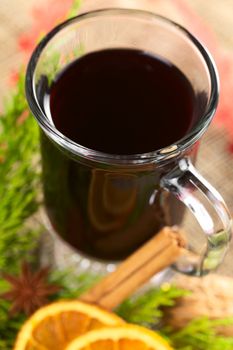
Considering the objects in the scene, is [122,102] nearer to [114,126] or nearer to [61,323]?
[114,126]

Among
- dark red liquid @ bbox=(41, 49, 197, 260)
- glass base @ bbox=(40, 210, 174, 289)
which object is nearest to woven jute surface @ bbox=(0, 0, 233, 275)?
glass base @ bbox=(40, 210, 174, 289)

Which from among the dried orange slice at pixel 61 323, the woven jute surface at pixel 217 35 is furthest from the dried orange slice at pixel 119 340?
the woven jute surface at pixel 217 35

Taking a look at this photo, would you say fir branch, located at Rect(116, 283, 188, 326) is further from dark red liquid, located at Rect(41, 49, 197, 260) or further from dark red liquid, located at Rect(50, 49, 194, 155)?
dark red liquid, located at Rect(50, 49, 194, 155)

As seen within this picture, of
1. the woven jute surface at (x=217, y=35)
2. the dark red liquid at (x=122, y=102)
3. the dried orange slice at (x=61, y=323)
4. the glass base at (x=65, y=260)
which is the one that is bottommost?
the glass base at (x=65, y=260)

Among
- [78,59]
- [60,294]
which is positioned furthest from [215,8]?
[60,294]

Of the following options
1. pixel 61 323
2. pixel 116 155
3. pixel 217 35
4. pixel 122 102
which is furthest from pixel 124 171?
pixel 217 35

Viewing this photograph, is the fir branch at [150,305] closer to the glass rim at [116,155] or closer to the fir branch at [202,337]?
the fir branch at [202,337]
